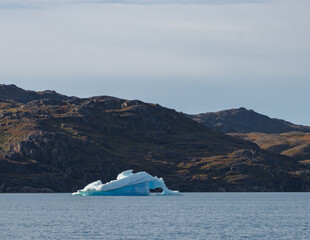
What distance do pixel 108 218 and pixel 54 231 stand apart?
2528cm

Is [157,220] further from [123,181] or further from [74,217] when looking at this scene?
[123,181]

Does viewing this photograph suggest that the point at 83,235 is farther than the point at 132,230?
No

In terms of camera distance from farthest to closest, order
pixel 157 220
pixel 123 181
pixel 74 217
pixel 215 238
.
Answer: pixel 123 181 → pixel 74 217 → pixel 157 220 → pixel 215 238

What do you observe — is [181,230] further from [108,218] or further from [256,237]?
[108,218]

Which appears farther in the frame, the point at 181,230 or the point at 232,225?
the point at 232,225

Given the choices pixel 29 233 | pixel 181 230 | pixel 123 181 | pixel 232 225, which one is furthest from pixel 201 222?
pixel 123 181

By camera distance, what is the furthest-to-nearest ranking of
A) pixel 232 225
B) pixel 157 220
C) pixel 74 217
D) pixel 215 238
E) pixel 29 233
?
pixel 74 217
pixel 157 220
pixel 232 225
pixel 29 233
pixel 215 238

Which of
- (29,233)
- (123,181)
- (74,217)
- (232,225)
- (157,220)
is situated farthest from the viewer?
(123,181)

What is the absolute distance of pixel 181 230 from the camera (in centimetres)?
9219

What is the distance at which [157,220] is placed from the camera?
111m

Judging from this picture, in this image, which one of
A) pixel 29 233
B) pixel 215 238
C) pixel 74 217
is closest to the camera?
pixel 215 238

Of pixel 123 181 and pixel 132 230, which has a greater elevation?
pixel 123 181

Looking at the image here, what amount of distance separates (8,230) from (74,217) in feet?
93.3

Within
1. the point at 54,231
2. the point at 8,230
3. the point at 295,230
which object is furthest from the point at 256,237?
the point at 8,230
